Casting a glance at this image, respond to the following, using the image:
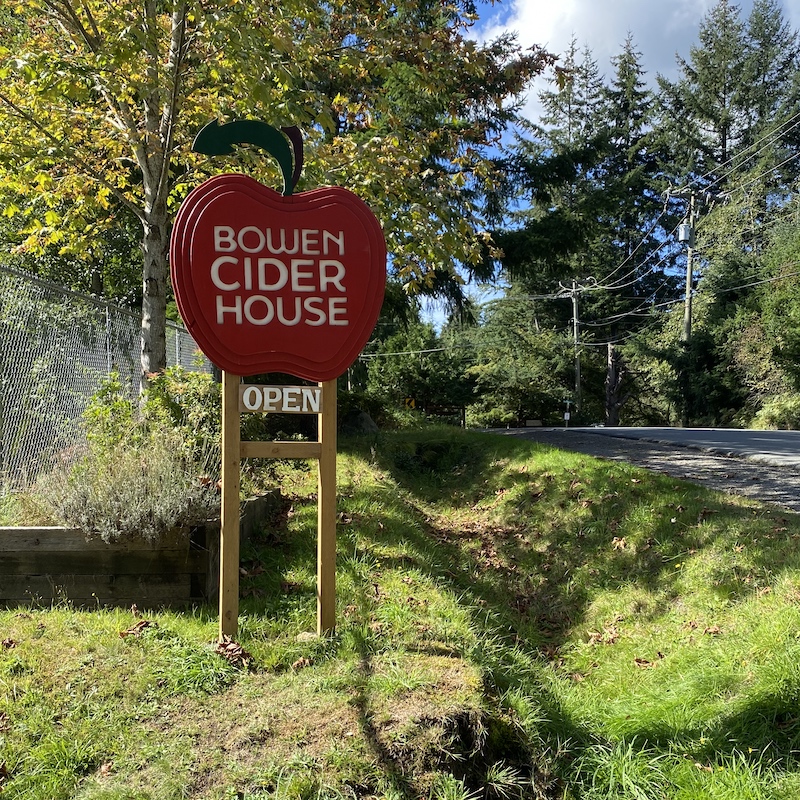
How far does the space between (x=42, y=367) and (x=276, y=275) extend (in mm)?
3217

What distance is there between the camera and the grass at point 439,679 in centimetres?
261

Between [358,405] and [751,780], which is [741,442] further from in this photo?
[751,780]

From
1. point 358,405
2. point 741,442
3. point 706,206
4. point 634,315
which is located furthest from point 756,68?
point 358,405

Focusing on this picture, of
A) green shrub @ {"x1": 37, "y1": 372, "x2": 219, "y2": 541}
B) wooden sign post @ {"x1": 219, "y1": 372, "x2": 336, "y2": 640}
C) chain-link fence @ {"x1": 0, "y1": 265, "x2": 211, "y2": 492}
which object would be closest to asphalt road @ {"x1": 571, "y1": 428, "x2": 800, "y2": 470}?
wooden sign post @ {"x1": 219, "y1": 372, "x2": 336, "y2": 640}

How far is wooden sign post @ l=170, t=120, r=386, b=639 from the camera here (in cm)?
329

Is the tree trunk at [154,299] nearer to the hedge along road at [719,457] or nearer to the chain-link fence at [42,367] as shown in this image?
the chain-link fence at [42,367]

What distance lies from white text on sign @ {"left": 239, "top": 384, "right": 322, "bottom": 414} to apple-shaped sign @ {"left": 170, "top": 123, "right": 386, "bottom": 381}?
0.10 metres

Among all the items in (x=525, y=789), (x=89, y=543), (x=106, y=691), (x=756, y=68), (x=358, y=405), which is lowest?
(x=525, y=789)

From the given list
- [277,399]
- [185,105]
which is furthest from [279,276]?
[185,105]

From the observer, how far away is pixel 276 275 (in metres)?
3.36

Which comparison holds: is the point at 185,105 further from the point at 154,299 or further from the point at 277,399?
the point at 277,399

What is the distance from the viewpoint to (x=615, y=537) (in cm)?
589

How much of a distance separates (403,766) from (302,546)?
93.5 inches

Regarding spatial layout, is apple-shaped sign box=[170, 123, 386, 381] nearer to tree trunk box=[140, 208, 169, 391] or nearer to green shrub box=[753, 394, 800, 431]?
tree trunk box=[140, 208, 169, 391]
